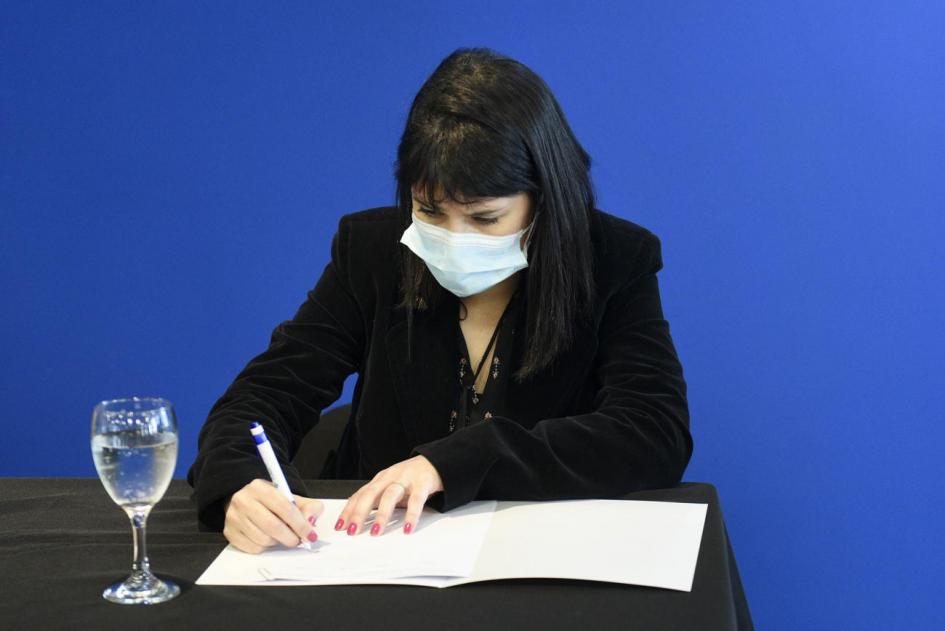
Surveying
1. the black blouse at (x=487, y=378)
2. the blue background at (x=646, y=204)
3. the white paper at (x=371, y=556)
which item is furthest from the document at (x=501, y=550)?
the blue background at (x=646, y=204)

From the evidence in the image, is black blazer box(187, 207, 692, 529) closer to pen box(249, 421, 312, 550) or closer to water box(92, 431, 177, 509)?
pen box(249, 421, 312, 550)

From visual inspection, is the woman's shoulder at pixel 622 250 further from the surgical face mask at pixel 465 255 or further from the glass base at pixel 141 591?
the glass base at pixel 141 591

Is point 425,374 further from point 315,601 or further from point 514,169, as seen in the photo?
point 315,601

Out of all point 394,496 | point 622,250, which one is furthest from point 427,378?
point 394,496

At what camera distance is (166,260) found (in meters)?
3.15

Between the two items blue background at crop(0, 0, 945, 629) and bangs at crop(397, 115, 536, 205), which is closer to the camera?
bangs at crop(397, 115, 536, 205)

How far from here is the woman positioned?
1.51 metres

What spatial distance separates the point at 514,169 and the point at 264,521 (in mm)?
668

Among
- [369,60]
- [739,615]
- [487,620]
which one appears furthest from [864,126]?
[487,620]

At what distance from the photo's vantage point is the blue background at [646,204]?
2.73 meters

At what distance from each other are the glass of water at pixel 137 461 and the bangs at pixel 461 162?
0.64 meters

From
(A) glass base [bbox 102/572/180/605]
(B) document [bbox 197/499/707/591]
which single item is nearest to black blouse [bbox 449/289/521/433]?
(B) document [bbox 197/499/707/591]

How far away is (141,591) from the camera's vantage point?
117cm

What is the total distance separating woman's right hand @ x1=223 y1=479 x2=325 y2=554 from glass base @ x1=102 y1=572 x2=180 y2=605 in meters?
0.14
